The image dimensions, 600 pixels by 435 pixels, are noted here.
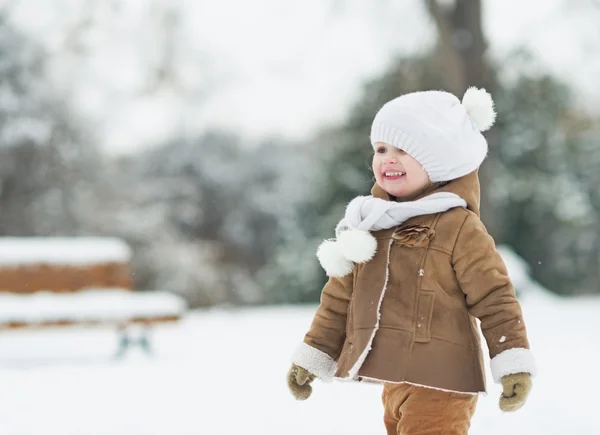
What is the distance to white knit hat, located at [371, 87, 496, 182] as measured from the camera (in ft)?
6.15

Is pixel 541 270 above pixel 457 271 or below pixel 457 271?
below

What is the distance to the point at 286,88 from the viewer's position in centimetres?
1215

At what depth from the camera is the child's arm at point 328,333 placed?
1934 millimetres

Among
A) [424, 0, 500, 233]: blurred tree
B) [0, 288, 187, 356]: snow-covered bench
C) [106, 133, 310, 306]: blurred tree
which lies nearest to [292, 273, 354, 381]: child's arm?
[0, 288, 187, 356]: snow-covered bench

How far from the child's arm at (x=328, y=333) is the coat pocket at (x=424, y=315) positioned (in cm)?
23

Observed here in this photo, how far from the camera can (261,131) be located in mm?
11938

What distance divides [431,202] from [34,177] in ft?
31.1

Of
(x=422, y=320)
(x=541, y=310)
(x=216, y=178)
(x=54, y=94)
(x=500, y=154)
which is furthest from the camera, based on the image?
(x=216, y=178)

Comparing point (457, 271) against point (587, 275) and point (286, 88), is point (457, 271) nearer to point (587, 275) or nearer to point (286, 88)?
point (587, 275)

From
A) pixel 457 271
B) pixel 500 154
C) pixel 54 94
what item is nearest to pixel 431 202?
pixel 457 271

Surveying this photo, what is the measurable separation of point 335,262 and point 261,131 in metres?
10.1

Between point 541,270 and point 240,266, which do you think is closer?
point 541,270

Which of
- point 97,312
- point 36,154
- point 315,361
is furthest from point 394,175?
point 36,154

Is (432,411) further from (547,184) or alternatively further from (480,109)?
(547,184)
